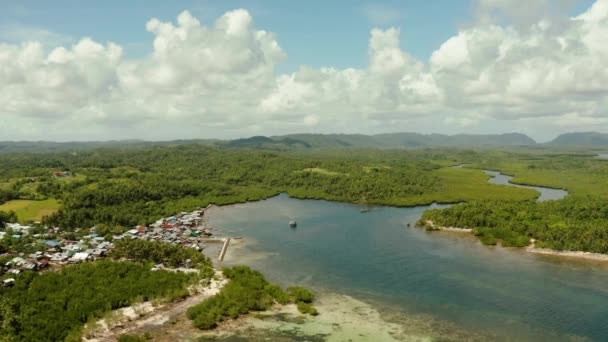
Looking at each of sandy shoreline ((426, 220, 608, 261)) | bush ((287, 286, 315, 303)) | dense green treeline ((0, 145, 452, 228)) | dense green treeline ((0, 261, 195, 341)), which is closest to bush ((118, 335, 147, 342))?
dense green treeline ((0, 261, 195, 341))

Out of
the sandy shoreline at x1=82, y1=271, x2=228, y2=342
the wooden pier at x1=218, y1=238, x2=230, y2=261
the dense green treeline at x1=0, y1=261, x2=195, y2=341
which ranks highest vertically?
the dense green treeline at x1=0, y1=261, x2=195, y2=341

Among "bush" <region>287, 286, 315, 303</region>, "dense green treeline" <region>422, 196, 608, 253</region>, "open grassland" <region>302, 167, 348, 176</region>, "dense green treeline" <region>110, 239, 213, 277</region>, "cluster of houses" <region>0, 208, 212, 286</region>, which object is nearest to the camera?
"bush" <region>287, 286, 315, 303</region>

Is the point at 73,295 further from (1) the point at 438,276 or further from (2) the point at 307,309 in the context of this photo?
(1) the point at 438,276

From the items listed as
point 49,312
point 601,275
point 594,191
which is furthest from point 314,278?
point 594,191

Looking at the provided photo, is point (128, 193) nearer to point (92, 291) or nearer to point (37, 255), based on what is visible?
point (37, 255)

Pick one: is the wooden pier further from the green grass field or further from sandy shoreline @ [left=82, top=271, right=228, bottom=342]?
the green grass field

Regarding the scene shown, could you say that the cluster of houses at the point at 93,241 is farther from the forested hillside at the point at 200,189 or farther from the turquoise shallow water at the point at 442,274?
the forested hillside at the point at 200,189

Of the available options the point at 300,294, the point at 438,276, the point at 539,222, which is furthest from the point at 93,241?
the point at 539,222
